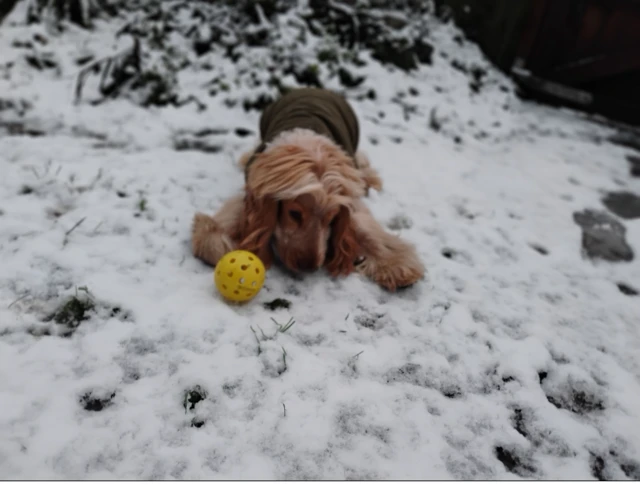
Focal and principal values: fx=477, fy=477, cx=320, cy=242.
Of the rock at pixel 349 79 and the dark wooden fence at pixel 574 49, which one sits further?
the dark wooden fence at pixel 574 49

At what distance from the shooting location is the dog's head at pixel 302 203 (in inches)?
98.6

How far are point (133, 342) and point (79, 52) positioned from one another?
4.19m

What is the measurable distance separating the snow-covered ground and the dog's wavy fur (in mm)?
125

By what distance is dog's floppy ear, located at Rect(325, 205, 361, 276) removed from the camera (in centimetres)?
268

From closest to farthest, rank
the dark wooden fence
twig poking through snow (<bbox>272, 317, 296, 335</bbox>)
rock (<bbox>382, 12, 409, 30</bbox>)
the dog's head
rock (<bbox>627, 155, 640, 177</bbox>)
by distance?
twig poking through snow (<bbox>272, 317, 296, 335</bbox>) < the dog's head < rock (<bbox>627, 155, 640, 177</bbox>) < the dark wooden fence < rock (<bbox>382, 12, 409, 30</bbox>)

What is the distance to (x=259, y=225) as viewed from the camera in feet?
8.73

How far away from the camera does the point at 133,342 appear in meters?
2.10

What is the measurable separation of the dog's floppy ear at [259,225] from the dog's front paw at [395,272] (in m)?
0.58

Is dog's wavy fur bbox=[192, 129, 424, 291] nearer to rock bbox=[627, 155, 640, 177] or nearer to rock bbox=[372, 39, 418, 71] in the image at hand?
rock bbox=[627, 155, 640, 177]

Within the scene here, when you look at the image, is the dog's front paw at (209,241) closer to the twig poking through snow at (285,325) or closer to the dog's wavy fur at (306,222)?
the dog's wavy fur at (306,222)

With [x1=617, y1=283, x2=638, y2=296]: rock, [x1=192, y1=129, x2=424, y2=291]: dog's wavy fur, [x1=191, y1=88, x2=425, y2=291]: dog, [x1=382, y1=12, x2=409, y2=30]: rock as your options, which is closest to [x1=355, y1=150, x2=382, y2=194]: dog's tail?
[x1=191, y1=88, x2=425, y2=291]: dog

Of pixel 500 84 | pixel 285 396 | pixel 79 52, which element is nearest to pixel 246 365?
pixel 285 396

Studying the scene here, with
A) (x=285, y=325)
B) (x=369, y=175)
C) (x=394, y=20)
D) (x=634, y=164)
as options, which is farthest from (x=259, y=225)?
(x=394, y=20)

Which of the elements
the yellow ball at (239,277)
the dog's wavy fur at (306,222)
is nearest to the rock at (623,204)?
the dog's wavy fur at (306,222)
